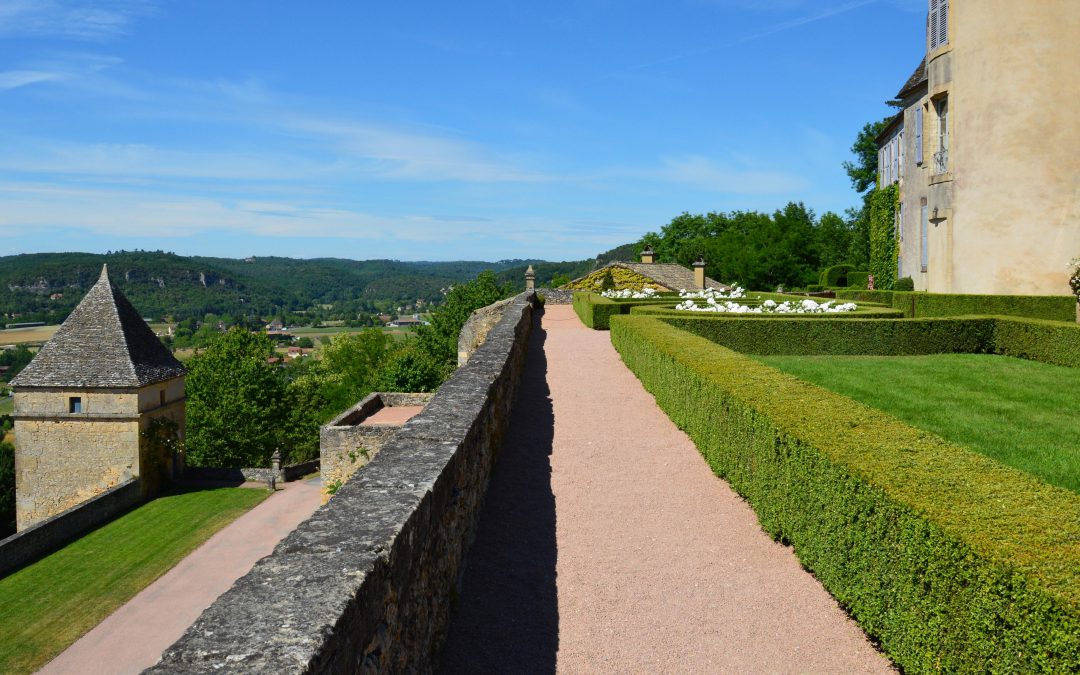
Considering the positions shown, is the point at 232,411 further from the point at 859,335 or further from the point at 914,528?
the point at 914,528

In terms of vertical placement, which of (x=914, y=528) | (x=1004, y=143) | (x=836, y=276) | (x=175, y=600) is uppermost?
(x=1004, y=143)

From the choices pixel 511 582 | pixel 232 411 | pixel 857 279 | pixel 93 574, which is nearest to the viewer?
pixel 511 582

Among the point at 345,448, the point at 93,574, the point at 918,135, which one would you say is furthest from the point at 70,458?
the point at 918,135

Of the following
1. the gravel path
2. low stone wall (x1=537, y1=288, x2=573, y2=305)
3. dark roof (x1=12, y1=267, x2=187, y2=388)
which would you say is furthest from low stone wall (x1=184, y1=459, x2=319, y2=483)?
the gravel path

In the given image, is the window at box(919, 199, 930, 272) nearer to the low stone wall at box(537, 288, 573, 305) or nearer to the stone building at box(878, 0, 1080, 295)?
the stone building at box(878, 0, 1080, 295)

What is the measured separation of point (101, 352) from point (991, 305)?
33777 millimetres

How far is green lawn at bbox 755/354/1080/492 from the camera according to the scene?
790 centimetres

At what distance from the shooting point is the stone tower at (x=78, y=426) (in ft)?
97.6

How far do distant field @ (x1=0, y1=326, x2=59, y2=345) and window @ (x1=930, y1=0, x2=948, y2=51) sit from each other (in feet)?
448

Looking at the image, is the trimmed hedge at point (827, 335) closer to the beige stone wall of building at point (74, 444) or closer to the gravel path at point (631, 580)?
the gravel path at point (631, 580)

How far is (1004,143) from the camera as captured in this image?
2072 cm

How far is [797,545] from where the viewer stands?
18.1ft

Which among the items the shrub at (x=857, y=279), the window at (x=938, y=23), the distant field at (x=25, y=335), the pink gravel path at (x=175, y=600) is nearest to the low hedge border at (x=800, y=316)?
the pink gravel path at (x=175, y=600)

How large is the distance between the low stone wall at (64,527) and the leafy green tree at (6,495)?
1115 centimetres
